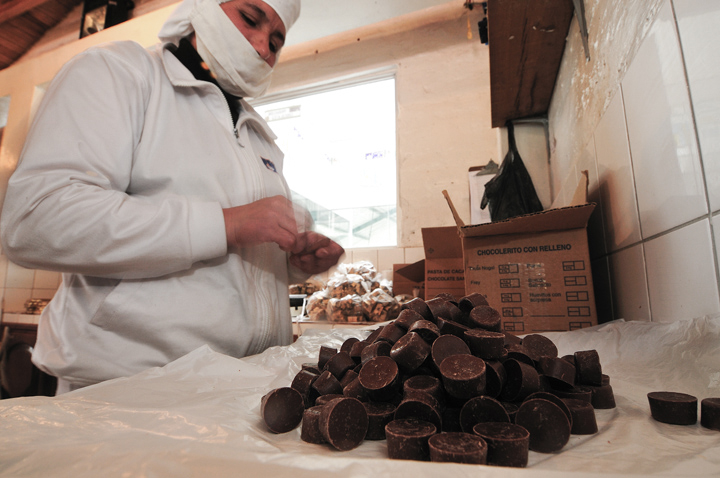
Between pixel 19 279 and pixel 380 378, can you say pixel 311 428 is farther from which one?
pixel 19 279

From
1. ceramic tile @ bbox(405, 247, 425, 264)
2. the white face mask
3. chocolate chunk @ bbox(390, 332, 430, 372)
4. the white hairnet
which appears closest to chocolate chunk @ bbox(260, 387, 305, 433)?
chocolate chunk @ bbox(390, 332, 430, 372)

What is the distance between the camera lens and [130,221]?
90cm

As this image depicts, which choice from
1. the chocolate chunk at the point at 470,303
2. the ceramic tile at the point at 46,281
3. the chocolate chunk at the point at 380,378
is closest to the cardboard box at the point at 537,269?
the chocolate chunk at the point at 470,303

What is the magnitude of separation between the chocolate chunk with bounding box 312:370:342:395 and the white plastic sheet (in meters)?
0.12

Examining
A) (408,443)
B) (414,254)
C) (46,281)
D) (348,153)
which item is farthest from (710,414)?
(46,281)

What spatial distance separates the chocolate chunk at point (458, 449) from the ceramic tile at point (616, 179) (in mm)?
869

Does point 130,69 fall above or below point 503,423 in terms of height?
above

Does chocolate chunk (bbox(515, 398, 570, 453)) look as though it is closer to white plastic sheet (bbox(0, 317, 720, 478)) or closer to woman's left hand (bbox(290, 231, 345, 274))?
white plastic sheet (bbox(0, 317, 720, 478))

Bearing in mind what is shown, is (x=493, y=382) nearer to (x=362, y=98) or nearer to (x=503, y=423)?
(x=503, y=423)

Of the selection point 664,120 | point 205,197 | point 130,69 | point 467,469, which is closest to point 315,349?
point 205,197

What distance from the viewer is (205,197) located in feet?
3.86

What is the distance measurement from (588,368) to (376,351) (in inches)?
17.0

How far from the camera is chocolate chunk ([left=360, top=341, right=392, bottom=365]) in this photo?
0.81 meters

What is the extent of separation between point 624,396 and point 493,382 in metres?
0.27
